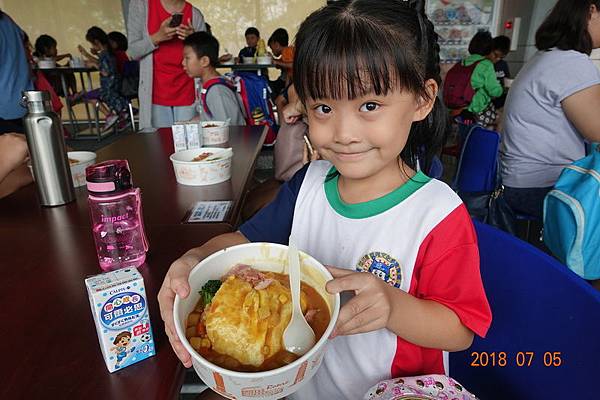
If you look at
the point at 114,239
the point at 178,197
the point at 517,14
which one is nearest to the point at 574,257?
the point at 178,197

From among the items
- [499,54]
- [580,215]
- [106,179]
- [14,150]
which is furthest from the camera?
[499,54]

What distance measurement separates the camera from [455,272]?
823mm

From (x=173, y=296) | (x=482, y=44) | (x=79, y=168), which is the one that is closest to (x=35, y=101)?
(x=79, y=168)

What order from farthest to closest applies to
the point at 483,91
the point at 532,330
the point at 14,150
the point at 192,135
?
1. the point at 483,91
2. the point at 192,135
3. the point at 14,150
4. the point at 532,330

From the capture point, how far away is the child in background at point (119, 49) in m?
6.18

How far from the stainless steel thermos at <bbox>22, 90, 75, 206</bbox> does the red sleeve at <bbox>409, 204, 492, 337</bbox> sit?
1.09 metres

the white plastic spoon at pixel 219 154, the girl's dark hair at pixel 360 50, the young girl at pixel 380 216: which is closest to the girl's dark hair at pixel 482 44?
the white plastic spoon at pixel 219 154

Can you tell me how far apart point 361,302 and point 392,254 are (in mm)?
292

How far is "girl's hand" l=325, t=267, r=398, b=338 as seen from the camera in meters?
0.61

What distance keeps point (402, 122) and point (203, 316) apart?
Answer: 539 millimetres

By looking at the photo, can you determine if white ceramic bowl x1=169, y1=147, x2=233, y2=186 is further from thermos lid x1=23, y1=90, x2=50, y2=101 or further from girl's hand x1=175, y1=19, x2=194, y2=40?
girl's hand x1=175, y1=19, x2=194, y2=40

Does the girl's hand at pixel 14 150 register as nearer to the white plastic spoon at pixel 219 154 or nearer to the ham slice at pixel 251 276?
the white plastic spoon at pixel 219 154

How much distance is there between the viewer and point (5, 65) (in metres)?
2.74

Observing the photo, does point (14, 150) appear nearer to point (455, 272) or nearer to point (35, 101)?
point (35, 101)
